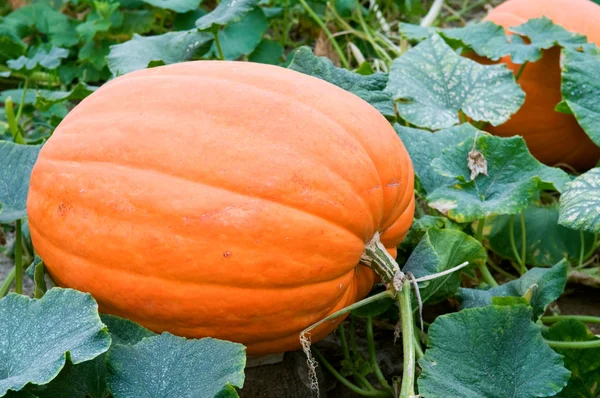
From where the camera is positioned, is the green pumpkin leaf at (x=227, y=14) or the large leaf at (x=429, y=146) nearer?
the large leaf at (x=429, y=146)

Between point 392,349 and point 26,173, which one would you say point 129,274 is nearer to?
point 26,173

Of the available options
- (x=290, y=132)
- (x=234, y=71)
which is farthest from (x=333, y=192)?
(x=234, y=71)

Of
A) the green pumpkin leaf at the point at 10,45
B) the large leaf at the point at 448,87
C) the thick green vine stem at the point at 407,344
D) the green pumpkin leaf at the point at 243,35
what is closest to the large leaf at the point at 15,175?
the thick green vine stem at the point at 407,344

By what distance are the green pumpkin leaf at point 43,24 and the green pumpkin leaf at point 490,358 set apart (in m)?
2.05

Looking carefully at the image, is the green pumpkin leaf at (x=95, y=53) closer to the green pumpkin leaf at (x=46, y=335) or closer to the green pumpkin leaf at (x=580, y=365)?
the green pumpkin leaf at (x=46, y=335)

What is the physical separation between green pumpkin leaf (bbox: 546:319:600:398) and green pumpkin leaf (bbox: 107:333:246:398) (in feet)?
2.11

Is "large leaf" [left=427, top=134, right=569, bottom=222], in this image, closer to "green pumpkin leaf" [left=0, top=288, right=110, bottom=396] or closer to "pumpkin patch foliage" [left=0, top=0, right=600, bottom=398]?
"pumpkin patch foliage" [left=0, top=0, right=600, bottom=398]

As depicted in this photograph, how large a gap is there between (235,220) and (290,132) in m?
0.19

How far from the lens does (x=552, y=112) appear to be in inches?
81.5

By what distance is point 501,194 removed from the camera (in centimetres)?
151

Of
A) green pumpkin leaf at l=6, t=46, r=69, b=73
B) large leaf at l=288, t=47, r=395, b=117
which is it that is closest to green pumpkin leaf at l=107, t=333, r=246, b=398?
large leaf at l=288, t=47, r=395, b=117

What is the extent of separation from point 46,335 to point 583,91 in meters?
1.31

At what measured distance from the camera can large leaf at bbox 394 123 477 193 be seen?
1.63 m

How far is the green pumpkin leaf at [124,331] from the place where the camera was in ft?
3.84
